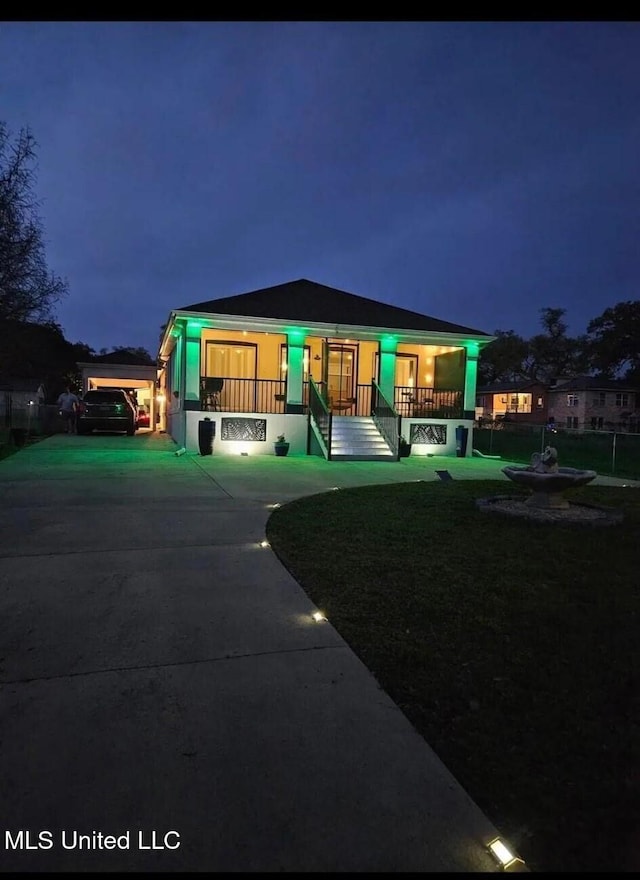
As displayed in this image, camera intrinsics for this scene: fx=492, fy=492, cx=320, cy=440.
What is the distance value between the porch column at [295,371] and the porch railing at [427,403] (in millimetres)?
3176

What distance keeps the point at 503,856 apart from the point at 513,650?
1.40 m

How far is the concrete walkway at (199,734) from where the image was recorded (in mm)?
1494

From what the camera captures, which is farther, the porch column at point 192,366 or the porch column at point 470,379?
the porch column at point 470,379

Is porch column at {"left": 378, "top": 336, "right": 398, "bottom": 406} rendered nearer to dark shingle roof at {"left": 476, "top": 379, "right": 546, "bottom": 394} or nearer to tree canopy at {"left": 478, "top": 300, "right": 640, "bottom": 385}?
dark shingle roof at {"left": 476, "top": 379, "right": 546, "bottom": 394}

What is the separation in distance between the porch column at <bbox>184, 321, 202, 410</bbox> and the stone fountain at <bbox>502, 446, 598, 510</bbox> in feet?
29.6

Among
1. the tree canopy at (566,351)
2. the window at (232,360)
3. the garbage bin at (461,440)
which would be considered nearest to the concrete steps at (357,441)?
the garbage bin at (461,440)

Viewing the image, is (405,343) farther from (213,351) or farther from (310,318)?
(213,351)

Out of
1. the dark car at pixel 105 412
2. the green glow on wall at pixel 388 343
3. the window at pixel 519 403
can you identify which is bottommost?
the dark car at pixel 105 412

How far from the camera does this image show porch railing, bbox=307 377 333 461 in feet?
41.7

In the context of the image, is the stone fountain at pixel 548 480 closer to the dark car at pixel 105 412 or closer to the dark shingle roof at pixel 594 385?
the dark car at pixel 105 412

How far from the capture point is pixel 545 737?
2.01 m

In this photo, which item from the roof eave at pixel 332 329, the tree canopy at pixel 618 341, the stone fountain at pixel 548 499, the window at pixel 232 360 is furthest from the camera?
the tree canopy at pixel 618 341

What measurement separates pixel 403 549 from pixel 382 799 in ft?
10.0
